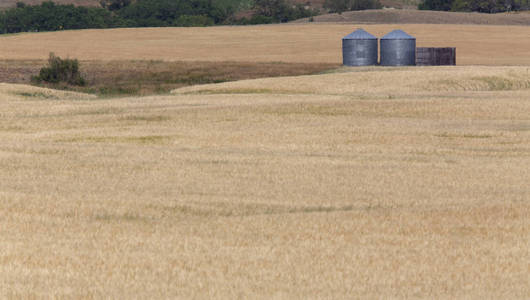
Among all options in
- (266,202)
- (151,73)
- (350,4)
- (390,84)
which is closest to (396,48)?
(390,84)

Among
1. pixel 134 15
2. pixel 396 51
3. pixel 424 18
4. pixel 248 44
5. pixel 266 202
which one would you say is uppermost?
pixel 266 202

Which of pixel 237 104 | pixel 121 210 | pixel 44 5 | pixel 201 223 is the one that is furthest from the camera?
pixel 44 5

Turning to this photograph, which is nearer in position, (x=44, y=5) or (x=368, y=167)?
(x=368, y=167)

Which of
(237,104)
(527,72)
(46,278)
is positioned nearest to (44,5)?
(527,72)

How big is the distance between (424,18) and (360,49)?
80.9 metres

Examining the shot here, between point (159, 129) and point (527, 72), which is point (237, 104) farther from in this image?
point (527, 72)

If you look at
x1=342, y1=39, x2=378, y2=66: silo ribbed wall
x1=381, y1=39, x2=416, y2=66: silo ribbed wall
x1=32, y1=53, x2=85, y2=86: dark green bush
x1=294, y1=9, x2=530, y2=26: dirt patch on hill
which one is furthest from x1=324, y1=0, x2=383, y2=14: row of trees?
x1=32, y1=53, x2=85, y2=86: dark green bush

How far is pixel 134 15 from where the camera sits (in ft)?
561

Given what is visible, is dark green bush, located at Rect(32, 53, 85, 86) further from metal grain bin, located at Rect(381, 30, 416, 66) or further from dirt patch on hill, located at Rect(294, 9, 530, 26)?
dirt patch on hill, located at Rect(294, 9, 530, 26)

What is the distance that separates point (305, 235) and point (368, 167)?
861cm

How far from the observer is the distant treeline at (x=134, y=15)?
147125mm

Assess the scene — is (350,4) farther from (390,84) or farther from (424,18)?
(390,84)

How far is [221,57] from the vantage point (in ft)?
270

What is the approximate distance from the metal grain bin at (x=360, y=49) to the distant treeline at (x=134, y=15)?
86948mm
